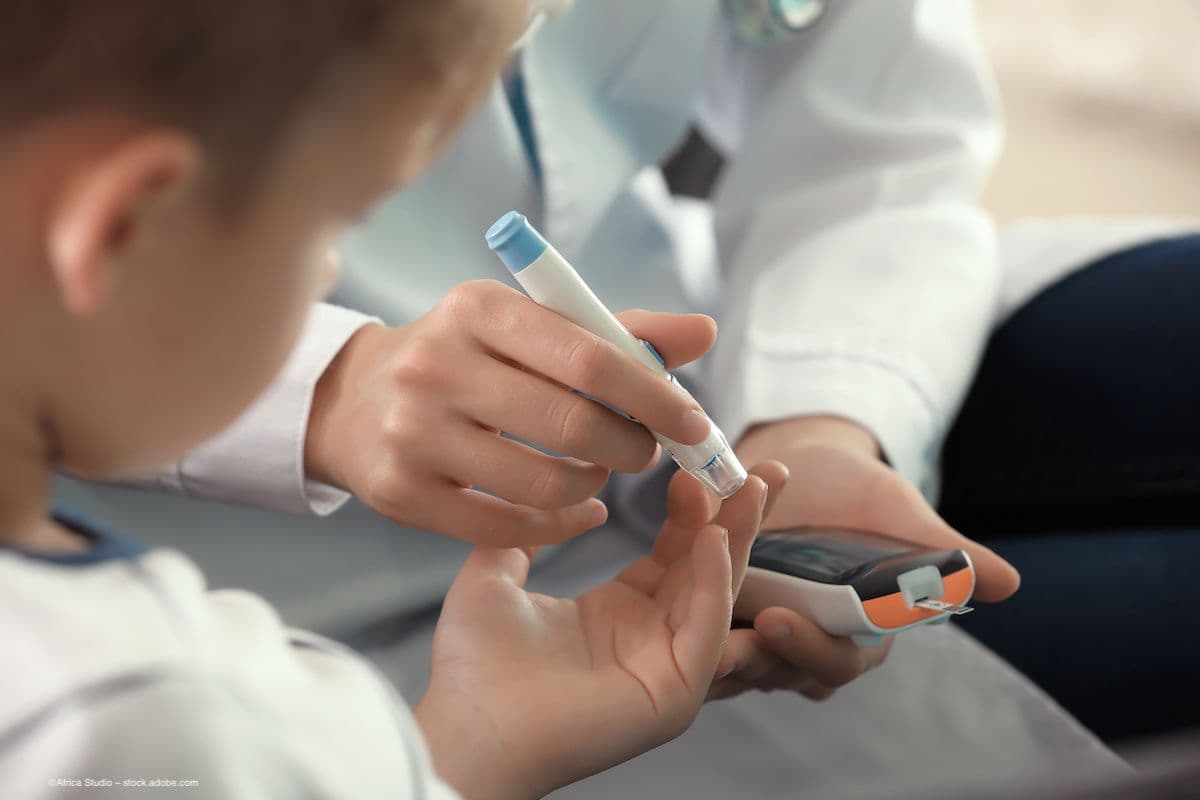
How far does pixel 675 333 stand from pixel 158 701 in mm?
184

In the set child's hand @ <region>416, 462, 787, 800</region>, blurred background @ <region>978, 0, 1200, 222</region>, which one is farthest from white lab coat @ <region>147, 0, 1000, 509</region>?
blurred background @ <region>978, 0, 1200, 222</region>

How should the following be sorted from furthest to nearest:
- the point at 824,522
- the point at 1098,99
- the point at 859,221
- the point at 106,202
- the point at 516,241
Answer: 1. the point at 1098,99
2. the point at 859,221
3. the point at 824,522
4. the point at 516,241
5. the point at 106,202

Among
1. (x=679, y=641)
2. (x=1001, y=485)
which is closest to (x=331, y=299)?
(x=679, y=641)

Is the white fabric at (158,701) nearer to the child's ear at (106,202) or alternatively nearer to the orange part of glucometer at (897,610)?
the child's ear at (106,202)

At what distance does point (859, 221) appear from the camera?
598 mm

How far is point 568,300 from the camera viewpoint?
32cm

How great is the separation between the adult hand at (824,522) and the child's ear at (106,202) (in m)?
0.22

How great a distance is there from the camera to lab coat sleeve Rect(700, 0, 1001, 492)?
50cm

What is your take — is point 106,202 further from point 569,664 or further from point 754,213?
point 754,213

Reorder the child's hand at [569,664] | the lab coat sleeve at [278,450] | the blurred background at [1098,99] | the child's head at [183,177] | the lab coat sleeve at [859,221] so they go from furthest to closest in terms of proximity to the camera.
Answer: the blurred background at [1098,99], the lab coat sleeve at [859,221], the lab coat sleeve at [278,450], the child's hand at [569,664], the child's head at [183,177]

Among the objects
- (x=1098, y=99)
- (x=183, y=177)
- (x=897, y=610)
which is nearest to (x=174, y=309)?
(x=183, y=177)

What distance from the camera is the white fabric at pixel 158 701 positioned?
0.19 meters

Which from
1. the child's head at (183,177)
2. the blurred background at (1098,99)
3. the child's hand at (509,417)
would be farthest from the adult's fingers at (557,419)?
the blurred background at (1098,99)

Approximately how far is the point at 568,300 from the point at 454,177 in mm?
162
